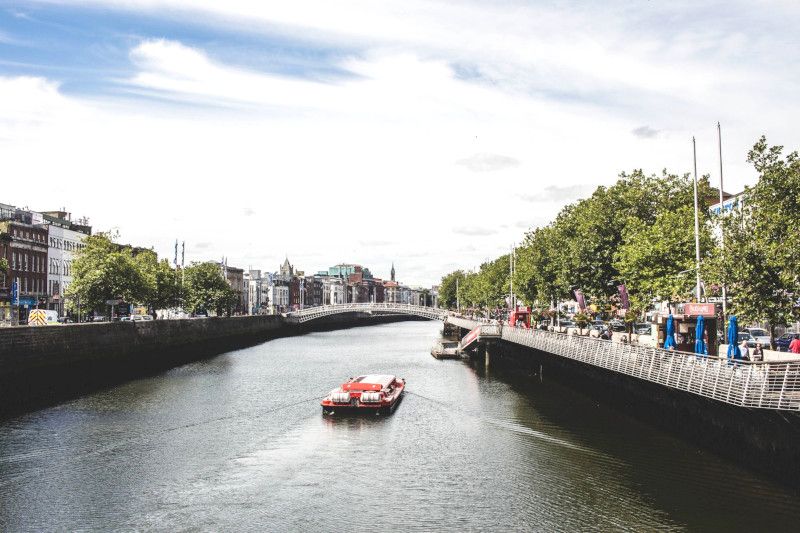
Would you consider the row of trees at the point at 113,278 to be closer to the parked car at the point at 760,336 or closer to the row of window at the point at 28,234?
the row of window at the point at 28,234

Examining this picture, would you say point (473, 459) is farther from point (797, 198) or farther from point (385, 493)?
point (797, 198)

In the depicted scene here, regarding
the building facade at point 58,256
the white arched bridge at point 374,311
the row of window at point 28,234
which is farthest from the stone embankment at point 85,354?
the white arched bridge at point 374,311

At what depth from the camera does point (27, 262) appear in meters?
103

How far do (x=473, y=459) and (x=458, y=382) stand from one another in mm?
31730

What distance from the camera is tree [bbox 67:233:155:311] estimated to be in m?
83.6

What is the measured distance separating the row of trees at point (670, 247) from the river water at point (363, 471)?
813 centimetres

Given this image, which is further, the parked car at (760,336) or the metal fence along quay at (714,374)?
the parked car at (760,336)

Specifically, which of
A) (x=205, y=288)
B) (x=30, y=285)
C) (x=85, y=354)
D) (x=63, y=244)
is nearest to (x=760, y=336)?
(x=85, y=354)

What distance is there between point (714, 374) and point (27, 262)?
96.3 meters

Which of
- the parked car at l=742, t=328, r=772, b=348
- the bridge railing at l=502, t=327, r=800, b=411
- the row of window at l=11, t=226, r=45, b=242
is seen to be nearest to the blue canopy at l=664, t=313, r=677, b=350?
the bridge railing at l=502, t=327, r=800, b=411

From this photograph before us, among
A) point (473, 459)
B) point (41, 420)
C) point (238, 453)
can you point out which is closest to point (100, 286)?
point (41, 420)

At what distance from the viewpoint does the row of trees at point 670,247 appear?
3375 centimetres

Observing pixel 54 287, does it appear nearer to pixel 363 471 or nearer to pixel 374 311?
pixel 374 311

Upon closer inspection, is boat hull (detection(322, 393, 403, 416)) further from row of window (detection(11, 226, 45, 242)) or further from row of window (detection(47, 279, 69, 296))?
row of window (detection(47, 279, 69, 296))
